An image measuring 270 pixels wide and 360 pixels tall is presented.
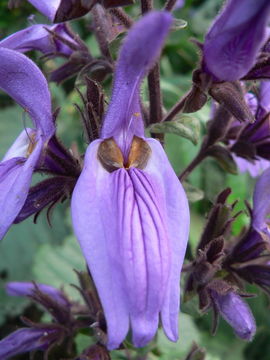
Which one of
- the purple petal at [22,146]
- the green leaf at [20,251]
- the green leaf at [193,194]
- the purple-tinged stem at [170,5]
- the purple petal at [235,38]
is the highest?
the purple petal at [235,38]

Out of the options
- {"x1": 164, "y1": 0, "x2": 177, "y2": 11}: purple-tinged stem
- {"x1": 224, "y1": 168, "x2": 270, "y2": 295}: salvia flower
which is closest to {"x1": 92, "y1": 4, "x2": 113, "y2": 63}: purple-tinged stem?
{"x1": 164, "y1": 0, "x2": 177, "y2": 11}: purple-tinged stem

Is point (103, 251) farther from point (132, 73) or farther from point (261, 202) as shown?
point (261, 202)

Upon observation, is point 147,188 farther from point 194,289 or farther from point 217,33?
point 194,289

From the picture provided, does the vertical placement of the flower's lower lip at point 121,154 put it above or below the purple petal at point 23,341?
above

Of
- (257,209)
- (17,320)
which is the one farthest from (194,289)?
(17,320)

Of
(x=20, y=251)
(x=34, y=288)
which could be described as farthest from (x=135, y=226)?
(x=20, y=251)

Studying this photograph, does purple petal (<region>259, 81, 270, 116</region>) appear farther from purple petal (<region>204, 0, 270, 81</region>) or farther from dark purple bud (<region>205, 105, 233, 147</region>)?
purple petal (<region>204, 0, 270, 81</region>)

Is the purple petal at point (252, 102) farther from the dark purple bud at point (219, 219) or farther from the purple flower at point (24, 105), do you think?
the purple flower at point (24, 105)

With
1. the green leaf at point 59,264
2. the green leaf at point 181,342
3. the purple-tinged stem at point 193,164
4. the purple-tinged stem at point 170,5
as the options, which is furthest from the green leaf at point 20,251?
the purple-tinged stem at point 170,5
